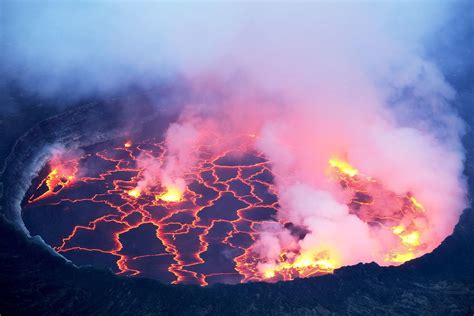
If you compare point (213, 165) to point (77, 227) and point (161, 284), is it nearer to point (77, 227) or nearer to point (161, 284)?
point (77, 227)

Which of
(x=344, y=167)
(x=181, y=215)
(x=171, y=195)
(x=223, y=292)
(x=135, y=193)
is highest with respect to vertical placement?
(x=344, y=167)

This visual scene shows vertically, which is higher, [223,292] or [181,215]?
[181,215]

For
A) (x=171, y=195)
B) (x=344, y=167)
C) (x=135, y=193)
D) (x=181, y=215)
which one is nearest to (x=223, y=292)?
(x=181, y=215)

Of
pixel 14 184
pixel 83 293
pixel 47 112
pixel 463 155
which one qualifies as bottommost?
pixel 83 293

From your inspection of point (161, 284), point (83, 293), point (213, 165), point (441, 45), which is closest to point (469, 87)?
point (441, 45)

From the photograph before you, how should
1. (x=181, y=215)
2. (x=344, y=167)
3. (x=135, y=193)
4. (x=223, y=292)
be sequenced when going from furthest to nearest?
1. (x=344, y=167)
2. (x=135, y=193)
3. (x=181, y=215)
4. (x=223, y=292)

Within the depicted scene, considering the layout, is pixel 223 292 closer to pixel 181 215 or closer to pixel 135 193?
pixel 181 215

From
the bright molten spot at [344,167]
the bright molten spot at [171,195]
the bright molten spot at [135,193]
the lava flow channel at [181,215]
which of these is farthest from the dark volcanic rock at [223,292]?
the bright molten spot at [344,167]
